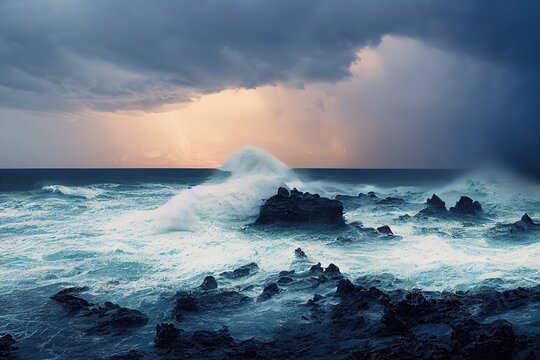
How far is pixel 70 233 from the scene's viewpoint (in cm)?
2659

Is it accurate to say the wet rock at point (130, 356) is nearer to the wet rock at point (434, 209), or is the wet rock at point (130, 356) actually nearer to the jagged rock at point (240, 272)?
the jagged rock at point (240, 272)

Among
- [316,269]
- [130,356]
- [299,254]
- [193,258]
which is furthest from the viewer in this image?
[193,258]

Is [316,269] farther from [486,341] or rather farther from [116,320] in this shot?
[486,341]

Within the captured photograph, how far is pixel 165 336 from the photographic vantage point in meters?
10.9

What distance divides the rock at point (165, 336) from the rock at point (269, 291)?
13.3ft

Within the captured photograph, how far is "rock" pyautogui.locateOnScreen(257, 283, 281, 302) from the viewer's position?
1455 cm

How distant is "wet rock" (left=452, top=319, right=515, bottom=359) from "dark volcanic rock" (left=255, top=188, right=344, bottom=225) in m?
20.0

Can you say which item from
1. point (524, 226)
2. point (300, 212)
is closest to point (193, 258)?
point (300, 212)

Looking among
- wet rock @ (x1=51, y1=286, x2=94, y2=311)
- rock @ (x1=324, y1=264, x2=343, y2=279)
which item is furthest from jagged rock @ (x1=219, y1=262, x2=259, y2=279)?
wet rock @ (x1=51, y1=286, x2=94, y2=311)

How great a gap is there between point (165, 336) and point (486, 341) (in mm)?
7882

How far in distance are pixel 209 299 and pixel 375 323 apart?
5.92 m

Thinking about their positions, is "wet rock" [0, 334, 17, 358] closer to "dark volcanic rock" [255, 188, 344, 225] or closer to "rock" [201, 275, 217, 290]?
"rock" [201, 275, 217, 290]

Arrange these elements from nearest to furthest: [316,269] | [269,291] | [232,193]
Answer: [269,291], [316,269], [232,193]

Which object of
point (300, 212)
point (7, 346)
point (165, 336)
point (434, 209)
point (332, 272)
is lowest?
point (7, 346)
